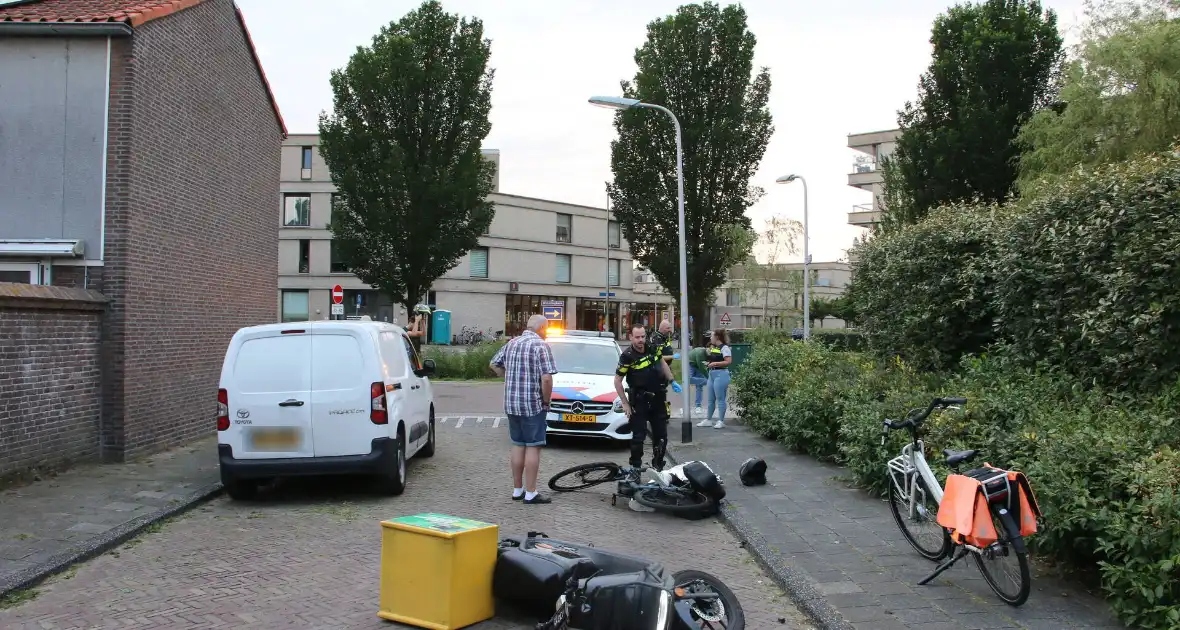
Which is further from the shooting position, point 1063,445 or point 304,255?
point 304,255

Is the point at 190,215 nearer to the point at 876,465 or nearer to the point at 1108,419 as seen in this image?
the point at 876,465

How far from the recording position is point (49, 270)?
10.5m

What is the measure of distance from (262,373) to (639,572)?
5179 millimetres

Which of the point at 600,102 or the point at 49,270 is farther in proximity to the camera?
the point at 600,102

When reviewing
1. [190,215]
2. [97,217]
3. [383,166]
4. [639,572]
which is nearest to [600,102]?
[190,215]

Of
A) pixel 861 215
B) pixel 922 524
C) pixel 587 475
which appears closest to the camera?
pixel 922 524

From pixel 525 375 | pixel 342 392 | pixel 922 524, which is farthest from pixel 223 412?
pixel 922 524

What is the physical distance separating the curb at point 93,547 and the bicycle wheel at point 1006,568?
6.06 metres

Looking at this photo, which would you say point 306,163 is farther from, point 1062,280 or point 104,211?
point 1062,280

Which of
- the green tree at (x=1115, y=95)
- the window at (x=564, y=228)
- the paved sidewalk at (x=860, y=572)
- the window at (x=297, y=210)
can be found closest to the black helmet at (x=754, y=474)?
the paved sidewalk at (x=860, y=572)

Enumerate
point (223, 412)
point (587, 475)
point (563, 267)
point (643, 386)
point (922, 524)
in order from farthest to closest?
point (563, 267)
point (643, 386)
point (587, 475)
point (223, 412)
point (922, 524)

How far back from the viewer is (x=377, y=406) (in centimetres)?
837

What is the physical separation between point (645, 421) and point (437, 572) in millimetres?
5315

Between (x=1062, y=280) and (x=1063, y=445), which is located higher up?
(x=1062, y=280)
